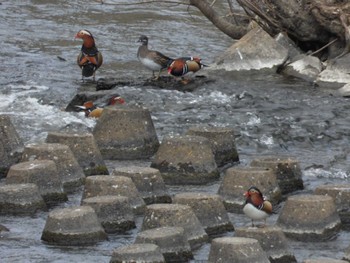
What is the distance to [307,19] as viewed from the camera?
1809cm

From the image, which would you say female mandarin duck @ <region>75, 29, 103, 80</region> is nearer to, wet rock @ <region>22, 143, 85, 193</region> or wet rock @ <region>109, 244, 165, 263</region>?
wet rock @ <region>22, 143, 85, 193</region>

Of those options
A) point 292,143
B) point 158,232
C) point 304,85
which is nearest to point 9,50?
point 304,85

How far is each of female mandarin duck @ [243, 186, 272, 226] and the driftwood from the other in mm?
7343

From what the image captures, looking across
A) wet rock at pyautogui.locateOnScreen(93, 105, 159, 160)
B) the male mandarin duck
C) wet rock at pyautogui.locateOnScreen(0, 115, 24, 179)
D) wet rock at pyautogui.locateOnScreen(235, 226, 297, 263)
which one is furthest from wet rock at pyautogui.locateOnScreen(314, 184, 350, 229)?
the male mandarin duck

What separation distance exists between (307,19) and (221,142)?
213 inches

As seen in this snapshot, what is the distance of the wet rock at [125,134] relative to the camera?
44.0 ft

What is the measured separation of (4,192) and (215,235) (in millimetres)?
1922

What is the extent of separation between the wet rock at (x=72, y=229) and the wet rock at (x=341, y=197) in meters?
2.35

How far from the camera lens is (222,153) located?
1318 cm

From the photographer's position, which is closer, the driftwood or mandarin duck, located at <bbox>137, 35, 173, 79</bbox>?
mandarin duck, located at <bbox>137, 35, 173, 79</bbox>

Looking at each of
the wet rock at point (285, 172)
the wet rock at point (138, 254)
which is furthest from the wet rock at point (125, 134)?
the wet rock at point (138, 254)

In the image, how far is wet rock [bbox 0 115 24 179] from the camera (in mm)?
12422

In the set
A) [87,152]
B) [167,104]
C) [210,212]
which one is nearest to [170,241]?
[210,212]

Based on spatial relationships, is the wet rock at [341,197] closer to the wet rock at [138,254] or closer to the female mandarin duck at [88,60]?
the wet rock at [138,254]
